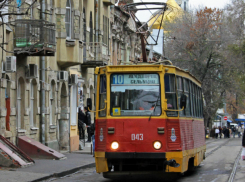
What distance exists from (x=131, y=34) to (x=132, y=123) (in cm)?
3342

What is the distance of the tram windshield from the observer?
1246 cm

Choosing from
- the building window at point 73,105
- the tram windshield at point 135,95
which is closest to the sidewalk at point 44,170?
the tram windshield at point 135,95

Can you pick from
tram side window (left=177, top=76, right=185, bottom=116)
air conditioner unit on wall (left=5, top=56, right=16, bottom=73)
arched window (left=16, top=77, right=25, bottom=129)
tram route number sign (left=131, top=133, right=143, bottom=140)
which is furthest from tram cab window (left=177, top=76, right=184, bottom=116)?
arched window (left=16, top=77, right=25, bottom=129)

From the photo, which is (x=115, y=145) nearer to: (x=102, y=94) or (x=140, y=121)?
(x=140, y=121)

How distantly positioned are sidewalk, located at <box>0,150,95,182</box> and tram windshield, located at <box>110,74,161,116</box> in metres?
2.83

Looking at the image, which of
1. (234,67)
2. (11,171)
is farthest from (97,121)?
(234,67)

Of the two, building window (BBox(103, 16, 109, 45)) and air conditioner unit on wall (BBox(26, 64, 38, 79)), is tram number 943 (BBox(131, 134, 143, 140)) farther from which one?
building window (BBox(103, 16, 109, 45))

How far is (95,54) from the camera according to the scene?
29391 millimetres

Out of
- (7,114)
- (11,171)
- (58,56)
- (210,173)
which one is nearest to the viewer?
(11,171)

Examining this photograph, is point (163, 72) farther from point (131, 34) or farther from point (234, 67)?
point (234, 67)

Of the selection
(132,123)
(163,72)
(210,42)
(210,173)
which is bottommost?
(210,173)

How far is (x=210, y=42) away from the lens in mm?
50688

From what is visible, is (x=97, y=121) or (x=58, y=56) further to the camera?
(x=58, y=56)

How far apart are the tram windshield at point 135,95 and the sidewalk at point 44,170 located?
2835mm
